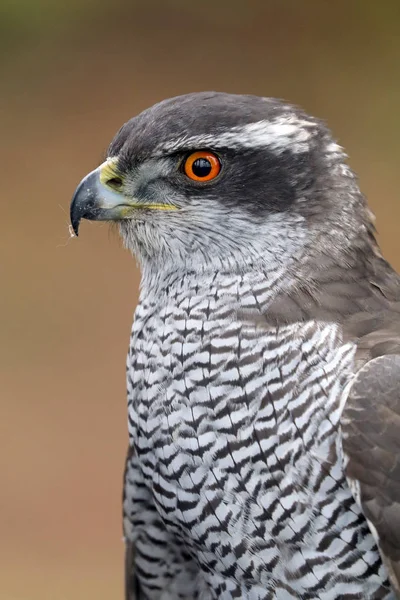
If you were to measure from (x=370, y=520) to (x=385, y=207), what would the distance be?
6488mm

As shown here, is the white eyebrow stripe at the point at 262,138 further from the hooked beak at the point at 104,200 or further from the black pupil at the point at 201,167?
the hooked beak at the point at 104,200

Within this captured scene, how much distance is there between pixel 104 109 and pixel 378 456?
24.5 feet

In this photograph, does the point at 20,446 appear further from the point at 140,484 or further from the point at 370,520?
the point at 370,520

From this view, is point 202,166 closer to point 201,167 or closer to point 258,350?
point 201,167

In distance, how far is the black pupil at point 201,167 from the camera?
2.70 meters

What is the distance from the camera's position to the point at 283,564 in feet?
8.23

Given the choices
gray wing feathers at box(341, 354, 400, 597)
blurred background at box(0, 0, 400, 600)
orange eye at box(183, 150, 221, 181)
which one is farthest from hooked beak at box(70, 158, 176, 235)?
blurred background at box(0, 0, 400, 600)

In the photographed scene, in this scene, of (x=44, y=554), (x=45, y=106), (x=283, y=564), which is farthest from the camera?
(x=45, y=106)

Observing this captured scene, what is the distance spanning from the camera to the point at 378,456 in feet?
7.70

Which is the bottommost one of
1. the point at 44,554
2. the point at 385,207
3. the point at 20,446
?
the point at 44,554

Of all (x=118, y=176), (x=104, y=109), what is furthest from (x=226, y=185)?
(x=104, y=109)

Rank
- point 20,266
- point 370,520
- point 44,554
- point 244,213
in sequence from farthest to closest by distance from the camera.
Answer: point 20,266, point 44,554, point 244,213, point 370,520

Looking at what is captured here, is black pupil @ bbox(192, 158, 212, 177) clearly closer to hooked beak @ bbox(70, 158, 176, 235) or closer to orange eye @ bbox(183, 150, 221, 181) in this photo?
orange eye @ bbox(183, 150, 221, 181)

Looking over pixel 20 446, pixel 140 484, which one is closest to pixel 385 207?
pixel 20 446
